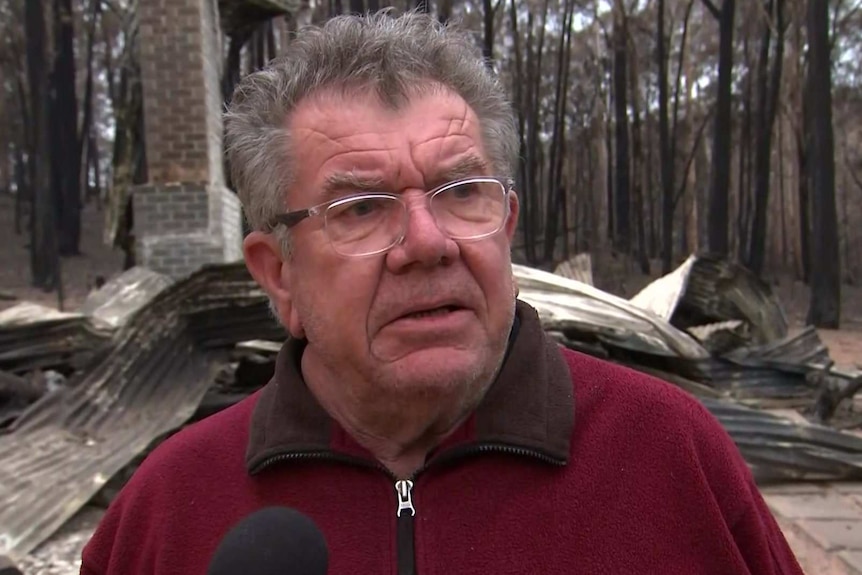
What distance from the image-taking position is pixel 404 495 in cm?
139

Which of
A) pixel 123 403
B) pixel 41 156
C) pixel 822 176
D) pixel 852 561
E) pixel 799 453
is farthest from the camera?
pixel 41 156

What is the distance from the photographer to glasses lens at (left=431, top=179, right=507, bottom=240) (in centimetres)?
141

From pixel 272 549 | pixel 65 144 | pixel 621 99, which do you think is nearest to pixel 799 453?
pixel 272 549

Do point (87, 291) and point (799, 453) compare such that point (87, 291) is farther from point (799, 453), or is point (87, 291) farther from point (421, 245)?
point (421, 245)

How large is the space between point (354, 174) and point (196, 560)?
2.26ft

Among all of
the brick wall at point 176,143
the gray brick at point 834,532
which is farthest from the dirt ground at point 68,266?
the gray brick at point 834,532

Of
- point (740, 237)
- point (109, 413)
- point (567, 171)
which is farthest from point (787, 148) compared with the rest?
point (109, 413)

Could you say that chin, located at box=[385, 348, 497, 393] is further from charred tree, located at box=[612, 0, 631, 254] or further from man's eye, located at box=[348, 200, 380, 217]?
charred tree, located at box=[612, 0, 631, 254]

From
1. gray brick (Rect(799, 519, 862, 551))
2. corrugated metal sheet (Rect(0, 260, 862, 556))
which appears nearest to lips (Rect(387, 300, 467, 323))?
corrugated metal sheet (Rect(0, 260, 862, 556))

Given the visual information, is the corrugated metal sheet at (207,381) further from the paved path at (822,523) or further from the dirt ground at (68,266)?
the dirt ground at (68,266)

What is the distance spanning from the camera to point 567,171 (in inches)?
1793

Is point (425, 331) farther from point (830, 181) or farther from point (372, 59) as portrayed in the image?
point (830, 181)

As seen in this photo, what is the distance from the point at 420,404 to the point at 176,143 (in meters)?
8.23

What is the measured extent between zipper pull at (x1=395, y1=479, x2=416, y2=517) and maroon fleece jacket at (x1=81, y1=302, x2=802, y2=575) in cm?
1
